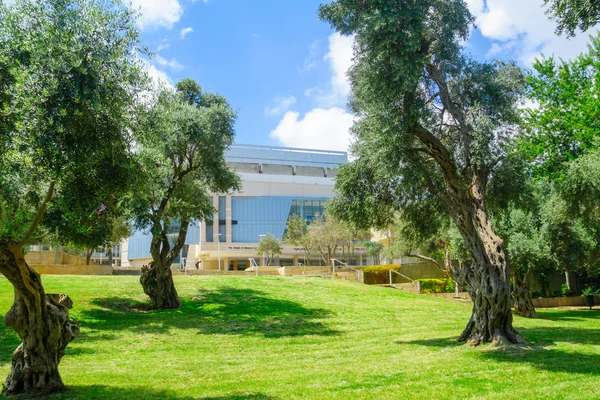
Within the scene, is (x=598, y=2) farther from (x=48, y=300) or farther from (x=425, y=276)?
(x=425, y=276)

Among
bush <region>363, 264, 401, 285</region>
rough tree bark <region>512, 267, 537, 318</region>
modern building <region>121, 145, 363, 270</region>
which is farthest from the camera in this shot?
modern building <region>121, 145, 363, 270</region>

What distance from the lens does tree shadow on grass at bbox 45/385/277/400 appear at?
336 inches

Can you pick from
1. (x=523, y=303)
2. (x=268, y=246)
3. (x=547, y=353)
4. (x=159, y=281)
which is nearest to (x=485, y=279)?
(x=547, y=353)

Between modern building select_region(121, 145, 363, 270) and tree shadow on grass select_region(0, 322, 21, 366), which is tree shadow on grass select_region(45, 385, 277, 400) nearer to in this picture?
tree shadow on grass select_region(0, 322, 21, 366)

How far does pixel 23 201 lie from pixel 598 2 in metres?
14.8

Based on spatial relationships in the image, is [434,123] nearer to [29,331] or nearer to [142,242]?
[29,331]

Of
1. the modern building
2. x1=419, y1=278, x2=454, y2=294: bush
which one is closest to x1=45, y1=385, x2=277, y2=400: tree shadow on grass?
x1=419, y1=278, x2=454, y2=294: bush

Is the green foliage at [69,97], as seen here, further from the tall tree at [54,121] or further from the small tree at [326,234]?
the small tree at [326,234]

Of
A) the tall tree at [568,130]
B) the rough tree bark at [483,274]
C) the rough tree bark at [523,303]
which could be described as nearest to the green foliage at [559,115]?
the tall tree at [568,130]

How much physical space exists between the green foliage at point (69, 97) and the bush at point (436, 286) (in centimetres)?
2696

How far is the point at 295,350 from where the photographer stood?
583 inches

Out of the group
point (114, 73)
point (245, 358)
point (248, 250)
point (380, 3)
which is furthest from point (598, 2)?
point (248, 250)

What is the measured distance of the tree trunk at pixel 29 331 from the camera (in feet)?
27.5

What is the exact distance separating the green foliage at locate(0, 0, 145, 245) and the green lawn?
12.0 feet
